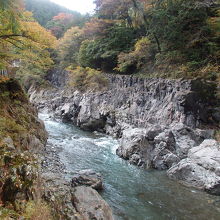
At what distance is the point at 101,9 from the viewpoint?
28.9m

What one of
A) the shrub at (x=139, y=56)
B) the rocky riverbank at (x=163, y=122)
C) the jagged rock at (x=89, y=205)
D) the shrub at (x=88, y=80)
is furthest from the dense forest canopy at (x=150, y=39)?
the jagged rock at (x=89, y=205)

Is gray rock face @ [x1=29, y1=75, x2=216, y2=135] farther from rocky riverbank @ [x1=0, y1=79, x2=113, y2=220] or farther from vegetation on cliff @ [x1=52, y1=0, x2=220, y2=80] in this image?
rocky riverbank @ [x1=0, y1=79, x2=113, y2=220]

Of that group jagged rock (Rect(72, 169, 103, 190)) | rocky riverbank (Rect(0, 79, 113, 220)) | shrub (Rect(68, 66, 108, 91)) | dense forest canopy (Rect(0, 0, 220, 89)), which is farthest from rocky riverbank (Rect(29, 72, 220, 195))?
rocky riverbank (Rect(0, 79, 113, 220))

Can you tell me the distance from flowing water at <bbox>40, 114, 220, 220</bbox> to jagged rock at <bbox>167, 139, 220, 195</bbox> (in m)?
0.41

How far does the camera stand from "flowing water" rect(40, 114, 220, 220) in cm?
781

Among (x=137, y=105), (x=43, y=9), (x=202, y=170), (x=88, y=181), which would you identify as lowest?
(x=88, y=181)

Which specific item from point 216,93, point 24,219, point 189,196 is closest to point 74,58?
point 216,93

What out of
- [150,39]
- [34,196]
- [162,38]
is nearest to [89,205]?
[34,196]

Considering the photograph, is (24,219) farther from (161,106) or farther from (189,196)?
(161,106)

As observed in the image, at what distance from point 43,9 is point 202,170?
8297 centimetres

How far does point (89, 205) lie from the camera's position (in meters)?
6.00

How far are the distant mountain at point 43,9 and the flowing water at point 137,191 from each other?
6614cm

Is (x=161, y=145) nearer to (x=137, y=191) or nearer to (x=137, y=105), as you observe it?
(x=137, y=191)

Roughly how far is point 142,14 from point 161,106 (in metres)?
9.71
